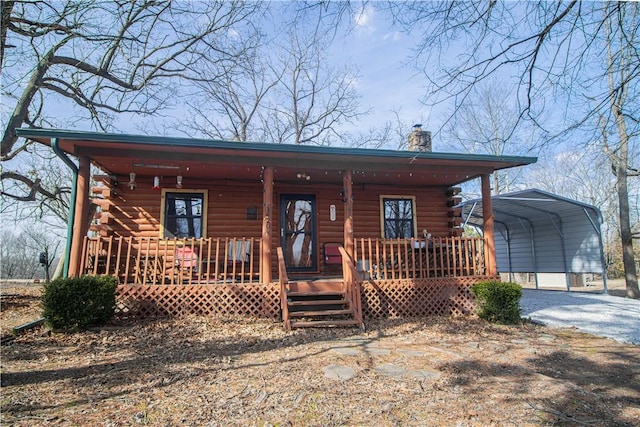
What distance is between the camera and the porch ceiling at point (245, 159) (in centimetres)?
652

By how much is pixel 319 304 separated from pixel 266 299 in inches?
39.3

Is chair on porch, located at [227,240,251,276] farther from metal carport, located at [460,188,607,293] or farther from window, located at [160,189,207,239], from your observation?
metal carport, located at [460,188,607,293]

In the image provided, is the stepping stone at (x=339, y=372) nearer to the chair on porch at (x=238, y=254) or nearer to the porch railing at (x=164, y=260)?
the porch railing at (x=164, y=260)

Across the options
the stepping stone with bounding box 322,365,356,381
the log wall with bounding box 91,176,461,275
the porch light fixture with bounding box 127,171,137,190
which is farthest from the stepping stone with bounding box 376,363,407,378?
the porch light fixture with bounding box 127,171,137,190

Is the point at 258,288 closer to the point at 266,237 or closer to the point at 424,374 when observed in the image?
the point at 266,237

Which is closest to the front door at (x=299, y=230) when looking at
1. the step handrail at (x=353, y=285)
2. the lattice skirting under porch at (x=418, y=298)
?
the step handrail at (x=353, y=285)

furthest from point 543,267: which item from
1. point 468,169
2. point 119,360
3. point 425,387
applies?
point 119,360

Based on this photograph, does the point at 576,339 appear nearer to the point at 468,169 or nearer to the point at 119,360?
the point at 468,169

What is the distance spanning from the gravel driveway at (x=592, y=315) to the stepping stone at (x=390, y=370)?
13.5 ft

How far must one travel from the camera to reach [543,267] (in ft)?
44.1

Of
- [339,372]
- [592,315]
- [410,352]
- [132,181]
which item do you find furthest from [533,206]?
[132,181]

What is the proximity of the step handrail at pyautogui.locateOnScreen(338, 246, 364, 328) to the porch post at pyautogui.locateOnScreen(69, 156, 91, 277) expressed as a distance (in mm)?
4729

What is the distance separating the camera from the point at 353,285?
6.77m

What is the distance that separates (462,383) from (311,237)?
603cm
